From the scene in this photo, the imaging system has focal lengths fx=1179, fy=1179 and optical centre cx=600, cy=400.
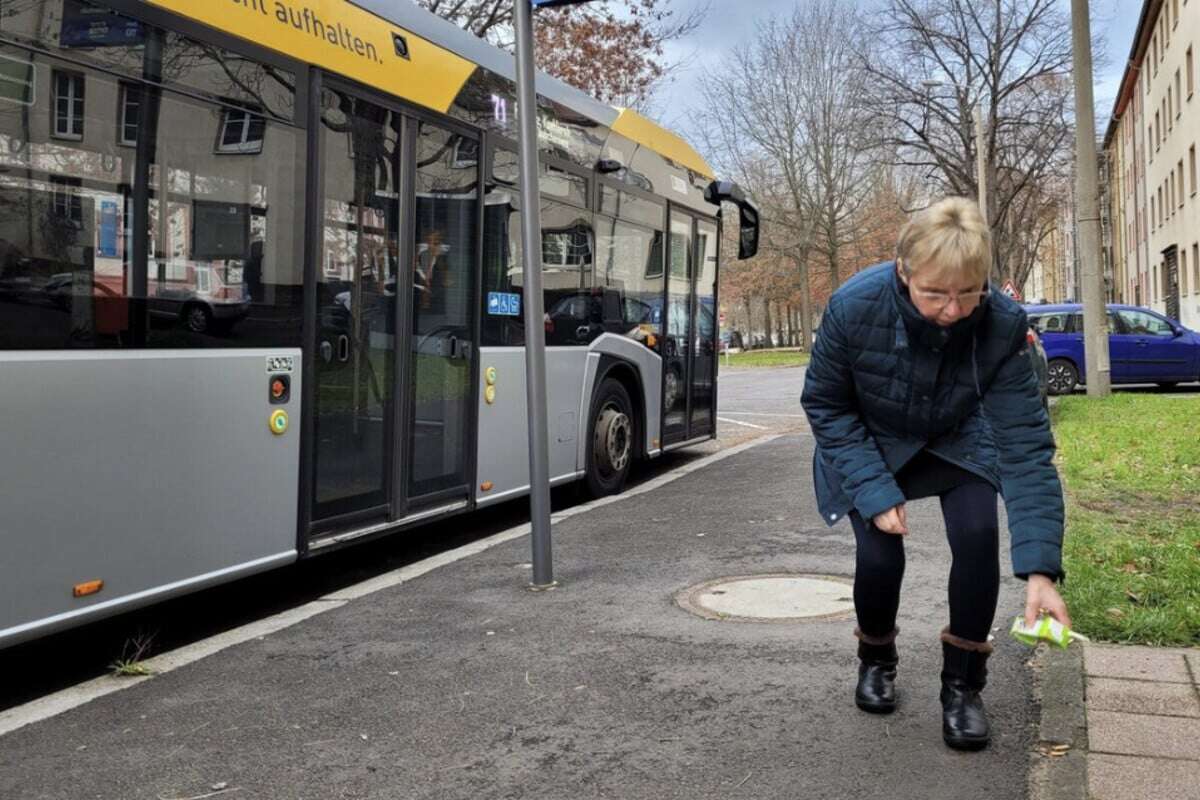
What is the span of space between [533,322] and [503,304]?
5.07ft

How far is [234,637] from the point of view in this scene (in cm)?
521

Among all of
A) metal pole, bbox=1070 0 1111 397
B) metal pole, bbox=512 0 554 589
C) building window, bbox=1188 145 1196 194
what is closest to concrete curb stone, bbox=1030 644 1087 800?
metal pole, bbox=512 0 554 589

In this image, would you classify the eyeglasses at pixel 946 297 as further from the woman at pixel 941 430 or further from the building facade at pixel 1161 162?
the building facade at pixel 1161 162

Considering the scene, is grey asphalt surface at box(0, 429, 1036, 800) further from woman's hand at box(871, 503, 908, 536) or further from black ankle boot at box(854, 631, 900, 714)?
woman's hand at box(871, 503, 908, 536)

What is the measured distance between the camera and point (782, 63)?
45.1 m

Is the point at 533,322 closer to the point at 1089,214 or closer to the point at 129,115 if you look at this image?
the point at 129,115

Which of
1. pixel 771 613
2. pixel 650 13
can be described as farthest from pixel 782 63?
pixel 771 613

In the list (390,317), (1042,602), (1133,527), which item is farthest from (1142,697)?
(390,317)

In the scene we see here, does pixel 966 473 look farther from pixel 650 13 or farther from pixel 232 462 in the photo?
pixel 650 13

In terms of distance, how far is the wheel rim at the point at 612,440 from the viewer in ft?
30.6

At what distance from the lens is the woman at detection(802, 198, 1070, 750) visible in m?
3.37

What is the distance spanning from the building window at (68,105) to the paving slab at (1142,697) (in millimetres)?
4116

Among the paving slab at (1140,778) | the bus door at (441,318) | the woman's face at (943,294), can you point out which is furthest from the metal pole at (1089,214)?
the woman's face at (943,294)

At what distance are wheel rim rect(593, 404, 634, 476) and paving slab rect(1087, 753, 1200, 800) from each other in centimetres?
611
